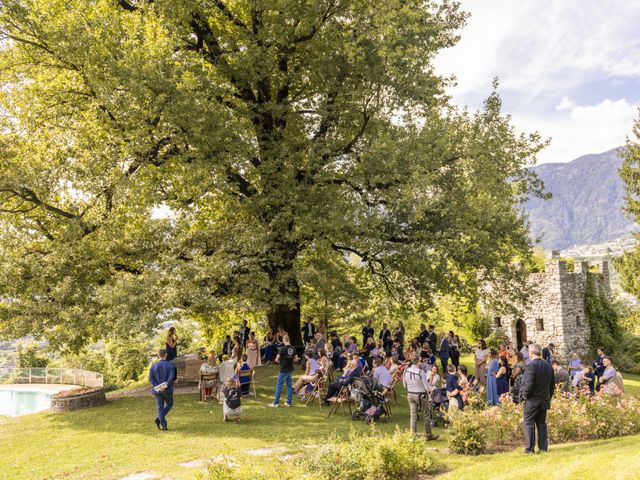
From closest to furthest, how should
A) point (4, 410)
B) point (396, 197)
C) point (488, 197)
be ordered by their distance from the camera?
1. point (396, 197)
2. point (488, 197)
3. point (4, 410)

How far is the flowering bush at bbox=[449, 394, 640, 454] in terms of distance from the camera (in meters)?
9.56

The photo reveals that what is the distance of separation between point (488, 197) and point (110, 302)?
13.0 meters

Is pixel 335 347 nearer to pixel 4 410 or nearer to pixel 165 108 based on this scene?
pixel 165 108

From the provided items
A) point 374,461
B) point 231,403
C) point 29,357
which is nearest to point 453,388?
point 374,461

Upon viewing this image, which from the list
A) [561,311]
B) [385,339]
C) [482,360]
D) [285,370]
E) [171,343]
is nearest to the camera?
[285,370]

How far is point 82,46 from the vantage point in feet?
52.2

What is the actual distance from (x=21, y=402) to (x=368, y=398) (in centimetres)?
2716

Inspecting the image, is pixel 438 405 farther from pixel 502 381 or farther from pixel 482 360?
pixel 482 360

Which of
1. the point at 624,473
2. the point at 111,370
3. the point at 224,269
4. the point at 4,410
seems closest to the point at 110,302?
the point at 224,269

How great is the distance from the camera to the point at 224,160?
55.7 feet

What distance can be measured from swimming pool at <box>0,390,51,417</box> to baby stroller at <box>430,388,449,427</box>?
22769 mm

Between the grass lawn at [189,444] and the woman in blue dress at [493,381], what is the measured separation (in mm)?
2352

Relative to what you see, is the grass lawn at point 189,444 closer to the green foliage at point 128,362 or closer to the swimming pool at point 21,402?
the swimming pool at point 21,402

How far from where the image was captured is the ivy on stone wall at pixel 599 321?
32875 millimetres
